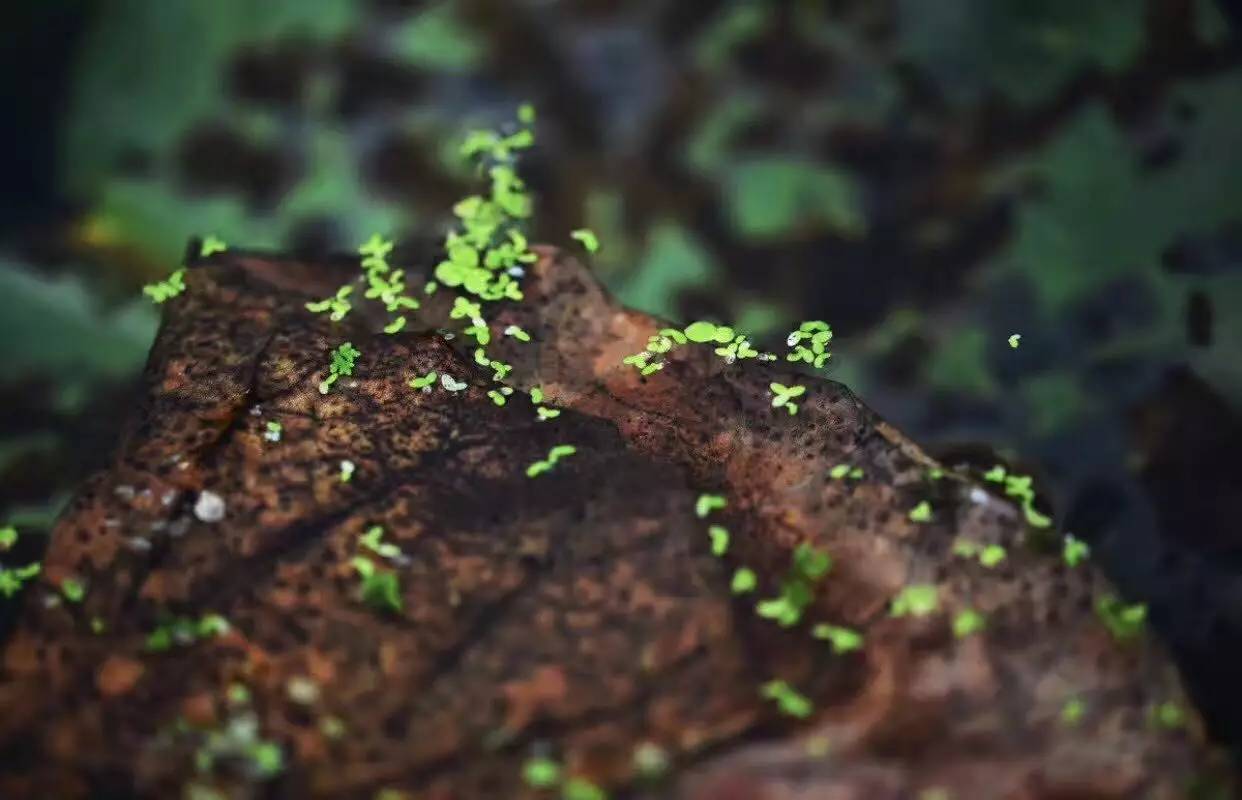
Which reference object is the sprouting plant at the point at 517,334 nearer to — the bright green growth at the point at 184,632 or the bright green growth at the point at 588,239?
the bright green growth at the point at 588,239

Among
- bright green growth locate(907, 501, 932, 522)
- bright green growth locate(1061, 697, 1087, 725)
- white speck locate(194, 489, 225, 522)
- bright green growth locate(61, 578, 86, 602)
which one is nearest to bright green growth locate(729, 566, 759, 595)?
bright green growth locate(907, 501, 932, 522)

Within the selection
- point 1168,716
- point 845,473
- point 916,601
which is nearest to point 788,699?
point 916,601

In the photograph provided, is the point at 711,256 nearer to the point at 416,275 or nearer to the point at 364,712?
the point at 416,275

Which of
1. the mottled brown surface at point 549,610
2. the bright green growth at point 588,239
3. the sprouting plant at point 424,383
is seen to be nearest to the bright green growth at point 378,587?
Answer: the mottled brown surface at point 549,610

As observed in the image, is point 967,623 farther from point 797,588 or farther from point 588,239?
point 588,239

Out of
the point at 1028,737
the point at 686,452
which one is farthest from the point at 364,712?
the point at 1028,737

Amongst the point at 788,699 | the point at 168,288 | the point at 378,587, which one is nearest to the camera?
the point at 788,699

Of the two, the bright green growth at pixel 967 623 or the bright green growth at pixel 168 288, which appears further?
the bright green growth at pixel 168 288
